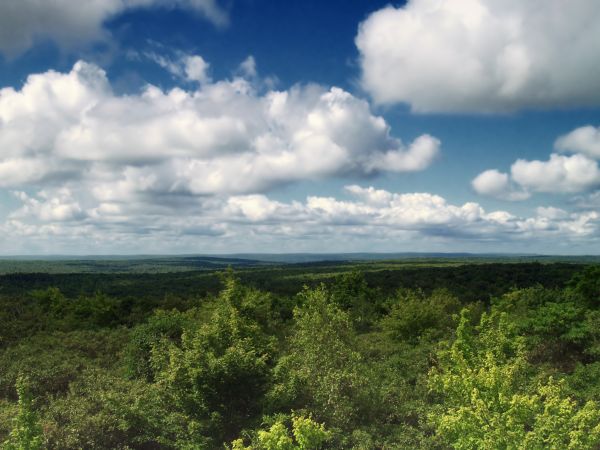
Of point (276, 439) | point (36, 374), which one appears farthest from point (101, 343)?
point (276, 439)

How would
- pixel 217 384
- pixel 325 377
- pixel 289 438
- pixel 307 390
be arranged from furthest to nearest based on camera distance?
pixel 307 390
pixel 325 377
pixel 217 384
pixel 289 438

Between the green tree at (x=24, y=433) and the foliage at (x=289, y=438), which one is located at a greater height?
the foliage at (x=289, y=438)

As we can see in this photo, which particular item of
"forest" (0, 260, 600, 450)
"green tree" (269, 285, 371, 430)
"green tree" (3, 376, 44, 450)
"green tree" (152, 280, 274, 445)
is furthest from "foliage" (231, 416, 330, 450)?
"green tree" (3, 376, 44, 450)

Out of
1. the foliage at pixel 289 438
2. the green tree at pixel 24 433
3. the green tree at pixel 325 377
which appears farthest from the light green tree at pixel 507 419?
the green tree at pixel 24 433

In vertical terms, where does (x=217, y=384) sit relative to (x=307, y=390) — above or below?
above

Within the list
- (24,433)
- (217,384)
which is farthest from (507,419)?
(24,433)

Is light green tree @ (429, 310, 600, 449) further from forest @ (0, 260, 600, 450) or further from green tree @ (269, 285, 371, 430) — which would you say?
green tree @ (269, 285, 371, 430)

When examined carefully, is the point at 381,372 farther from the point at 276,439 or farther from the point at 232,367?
the point at 276,439

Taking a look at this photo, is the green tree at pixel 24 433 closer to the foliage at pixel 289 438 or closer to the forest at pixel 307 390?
the forest at pixel 307 390

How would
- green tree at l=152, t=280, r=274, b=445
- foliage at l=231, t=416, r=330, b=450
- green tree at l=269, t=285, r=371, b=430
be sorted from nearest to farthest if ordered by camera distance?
foliage at l=231, t=416, r=330, b=450 < green tree at l=152, t=280, r=274, b=445 < green tree at l=269, t=285, r=371, b=430

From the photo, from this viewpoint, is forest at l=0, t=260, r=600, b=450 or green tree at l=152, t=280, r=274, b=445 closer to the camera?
forest at l=0, t=260, r=600, b=450

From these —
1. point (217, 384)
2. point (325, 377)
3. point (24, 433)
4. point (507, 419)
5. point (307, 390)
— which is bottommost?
point (307, 390)

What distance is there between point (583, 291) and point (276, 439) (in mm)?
57233

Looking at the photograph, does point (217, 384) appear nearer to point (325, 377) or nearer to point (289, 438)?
point (325, 377)
